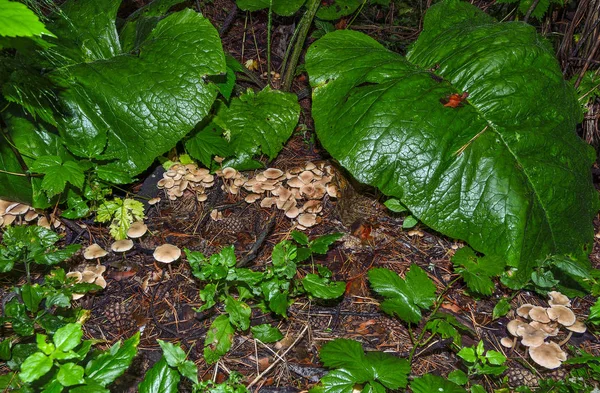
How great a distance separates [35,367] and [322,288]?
1.33m

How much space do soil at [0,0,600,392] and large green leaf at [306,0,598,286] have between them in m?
0.44

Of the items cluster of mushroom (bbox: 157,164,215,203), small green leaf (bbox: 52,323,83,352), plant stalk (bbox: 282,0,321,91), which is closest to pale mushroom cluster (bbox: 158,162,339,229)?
cluster of mushroom (bbox: 157,164,215,203)

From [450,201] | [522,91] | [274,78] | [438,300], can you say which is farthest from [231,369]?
[274,78]

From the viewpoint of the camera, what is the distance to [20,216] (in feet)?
10.7

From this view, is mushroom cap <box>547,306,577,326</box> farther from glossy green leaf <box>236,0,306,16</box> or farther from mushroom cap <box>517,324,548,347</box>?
glossy green leaf <box>236,0,306,16</box>

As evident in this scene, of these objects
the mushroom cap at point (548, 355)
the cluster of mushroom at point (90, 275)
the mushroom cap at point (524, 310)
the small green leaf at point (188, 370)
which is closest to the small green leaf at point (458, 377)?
the mushroom cap at point (548, 355)

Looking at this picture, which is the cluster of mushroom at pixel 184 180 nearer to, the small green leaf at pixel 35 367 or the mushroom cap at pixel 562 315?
the small green leaf at pixel 35 367

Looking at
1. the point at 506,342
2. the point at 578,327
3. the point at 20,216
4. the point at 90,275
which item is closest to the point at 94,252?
the point at 90,275

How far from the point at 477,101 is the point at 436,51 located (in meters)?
0.48

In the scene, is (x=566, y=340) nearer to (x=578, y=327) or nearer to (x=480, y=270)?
(x=578, y=327)

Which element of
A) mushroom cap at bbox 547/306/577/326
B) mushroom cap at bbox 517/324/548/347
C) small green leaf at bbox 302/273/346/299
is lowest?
mushroom cap at bbox 517/324/548/347

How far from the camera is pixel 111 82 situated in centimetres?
307

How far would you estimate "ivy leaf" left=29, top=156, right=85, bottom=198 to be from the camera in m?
2.78

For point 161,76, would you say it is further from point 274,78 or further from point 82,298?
point 274,78
